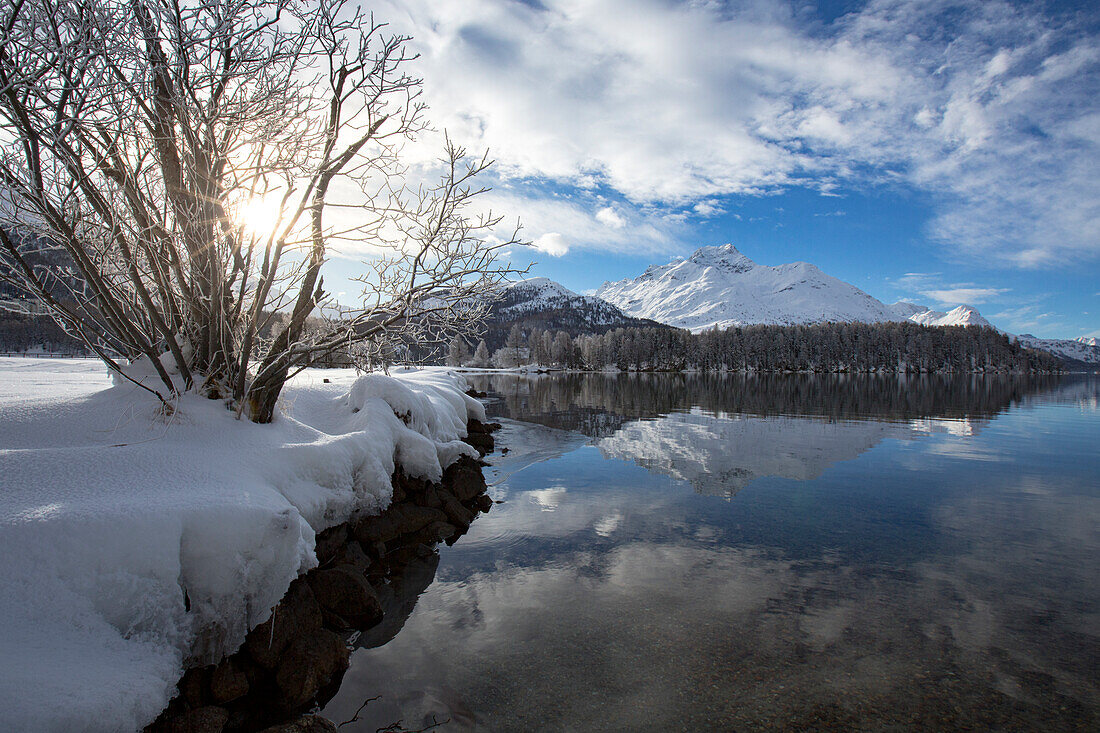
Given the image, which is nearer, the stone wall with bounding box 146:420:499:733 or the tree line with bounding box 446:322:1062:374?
the stone wall with bounding box 146:420:499:733

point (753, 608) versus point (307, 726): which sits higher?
point (307, 726)

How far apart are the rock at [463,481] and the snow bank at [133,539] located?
4.79m

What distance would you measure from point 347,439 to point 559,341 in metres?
143

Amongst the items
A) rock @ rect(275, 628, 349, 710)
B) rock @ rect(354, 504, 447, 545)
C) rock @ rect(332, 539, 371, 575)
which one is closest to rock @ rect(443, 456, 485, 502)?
rock @ rect(354, 504, 447, 545)

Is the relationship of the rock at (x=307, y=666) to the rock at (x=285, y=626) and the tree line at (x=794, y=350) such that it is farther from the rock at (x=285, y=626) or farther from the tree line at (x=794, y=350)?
the tree line at (x=794, y=350)

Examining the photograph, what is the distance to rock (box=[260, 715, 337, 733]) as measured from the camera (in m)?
4.98

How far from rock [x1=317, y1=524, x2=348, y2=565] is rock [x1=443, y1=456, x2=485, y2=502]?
495 centimetres

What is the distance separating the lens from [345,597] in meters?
7.68

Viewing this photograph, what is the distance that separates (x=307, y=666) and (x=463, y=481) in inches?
326

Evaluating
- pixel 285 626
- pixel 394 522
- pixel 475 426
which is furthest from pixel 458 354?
pixel 285 626

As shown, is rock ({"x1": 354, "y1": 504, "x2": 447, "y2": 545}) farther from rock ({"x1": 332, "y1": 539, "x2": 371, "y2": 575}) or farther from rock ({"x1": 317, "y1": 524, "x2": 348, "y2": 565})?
rock ({"x1": 317, "y1": 524, "x2": 348, "y2": 565})

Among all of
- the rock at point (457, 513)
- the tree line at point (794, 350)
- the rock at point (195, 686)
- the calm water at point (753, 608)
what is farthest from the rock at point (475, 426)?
the tree line at point (794, 350)

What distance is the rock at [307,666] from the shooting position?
5.76 metres

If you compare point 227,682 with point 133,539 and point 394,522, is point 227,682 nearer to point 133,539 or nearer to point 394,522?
point 133,539
